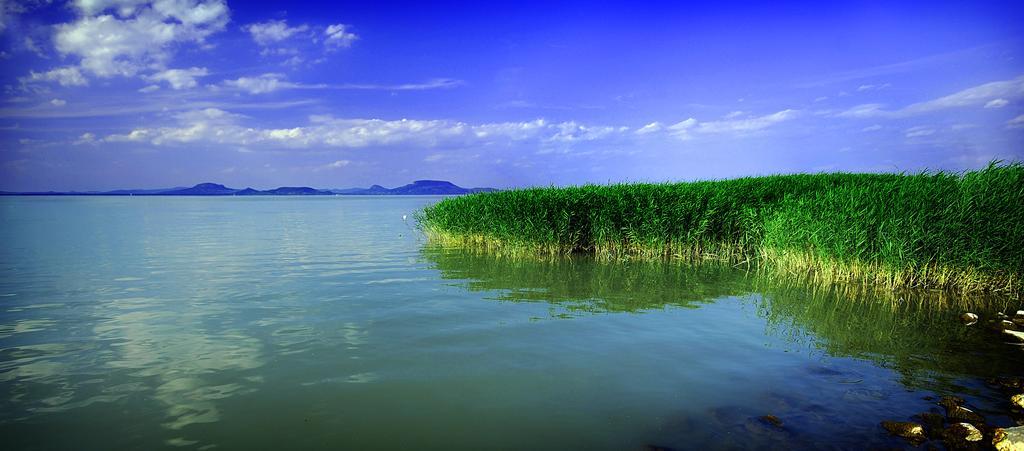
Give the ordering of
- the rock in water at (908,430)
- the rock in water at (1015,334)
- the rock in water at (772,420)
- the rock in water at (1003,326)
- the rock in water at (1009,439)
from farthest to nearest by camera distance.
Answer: the rock in water at (1003,326), the rock in water at (1015,334), the rock in water at (772,420), the rock in water at (908,430), the rock in water at (1009,439)

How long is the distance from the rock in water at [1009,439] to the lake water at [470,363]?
97cm

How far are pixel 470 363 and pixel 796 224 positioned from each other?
1224cm

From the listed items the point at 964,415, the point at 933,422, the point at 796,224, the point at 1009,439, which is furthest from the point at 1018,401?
the point at 796,224

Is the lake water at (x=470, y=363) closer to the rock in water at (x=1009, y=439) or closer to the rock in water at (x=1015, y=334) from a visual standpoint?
the rock in water at (x=1015, y=334)

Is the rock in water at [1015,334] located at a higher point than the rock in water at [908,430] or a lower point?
higher

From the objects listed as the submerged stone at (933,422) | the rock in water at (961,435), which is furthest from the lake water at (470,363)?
the rock in water at (961,435)

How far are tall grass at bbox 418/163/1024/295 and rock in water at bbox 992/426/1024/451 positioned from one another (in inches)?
389

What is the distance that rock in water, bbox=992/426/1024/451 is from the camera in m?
5.49

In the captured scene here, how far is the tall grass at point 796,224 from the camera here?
14.1 metres

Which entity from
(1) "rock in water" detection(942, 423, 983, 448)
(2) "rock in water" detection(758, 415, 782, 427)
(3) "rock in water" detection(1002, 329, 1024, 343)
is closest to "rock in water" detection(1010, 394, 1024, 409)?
(1) "rock in water" detection(942, 423, 983, 448)

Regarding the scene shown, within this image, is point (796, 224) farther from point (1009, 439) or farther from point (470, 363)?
point (470, 363)

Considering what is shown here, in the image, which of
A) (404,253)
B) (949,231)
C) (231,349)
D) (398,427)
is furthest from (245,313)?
(949,231)

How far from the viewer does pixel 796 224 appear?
16.8 m

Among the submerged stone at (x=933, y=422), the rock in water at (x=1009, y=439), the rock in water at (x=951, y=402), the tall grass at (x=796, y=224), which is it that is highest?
the tall grass at (x=796, y=224)
